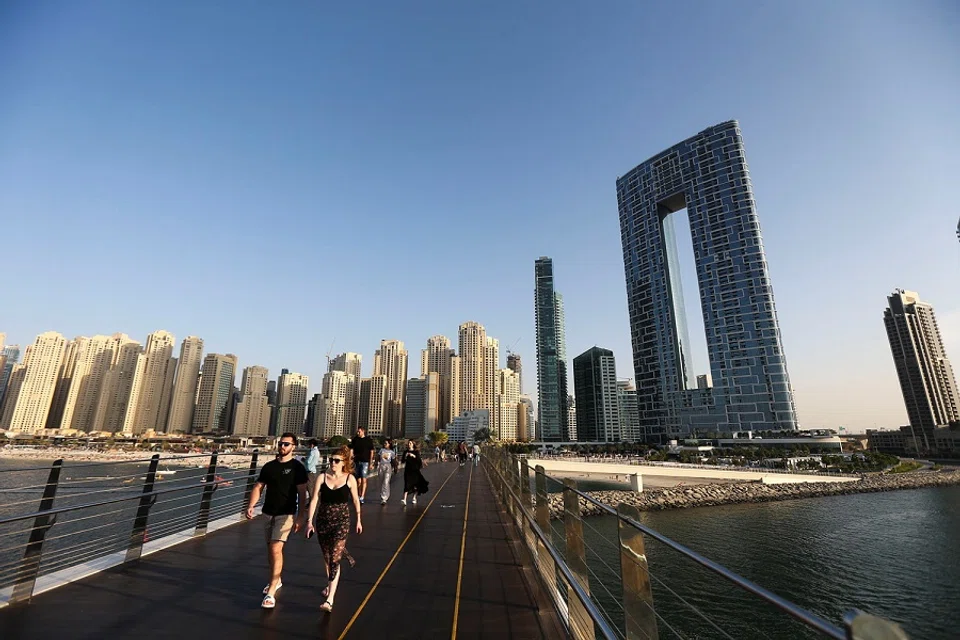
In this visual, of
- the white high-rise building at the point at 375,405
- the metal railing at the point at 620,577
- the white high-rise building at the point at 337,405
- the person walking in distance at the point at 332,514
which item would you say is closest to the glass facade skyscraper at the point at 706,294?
the white high-rise building at the point at 375,405

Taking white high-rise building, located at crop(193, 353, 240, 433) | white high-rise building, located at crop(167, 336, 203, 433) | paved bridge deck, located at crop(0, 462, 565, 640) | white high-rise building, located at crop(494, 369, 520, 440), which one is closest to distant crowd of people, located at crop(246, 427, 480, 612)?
paved bridge deck, located at crop(0, 462, 565, 640)

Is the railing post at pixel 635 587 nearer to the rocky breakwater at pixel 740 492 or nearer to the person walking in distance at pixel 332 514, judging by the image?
the person walking in distance at pixel 332 514

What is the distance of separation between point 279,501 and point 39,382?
592 feet

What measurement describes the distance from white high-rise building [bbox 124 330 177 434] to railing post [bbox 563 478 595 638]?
159 m

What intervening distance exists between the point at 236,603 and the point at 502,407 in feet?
559

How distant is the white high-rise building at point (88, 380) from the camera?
130750 millimetres

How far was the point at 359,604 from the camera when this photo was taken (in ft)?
16.2

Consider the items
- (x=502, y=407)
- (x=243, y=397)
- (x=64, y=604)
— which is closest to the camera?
(x=64, y=604)

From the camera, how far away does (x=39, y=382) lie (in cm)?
13175

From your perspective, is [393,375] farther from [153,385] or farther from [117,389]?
[117,389]

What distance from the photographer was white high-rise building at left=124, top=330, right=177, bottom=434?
130m

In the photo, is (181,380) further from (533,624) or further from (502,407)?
(533,624)

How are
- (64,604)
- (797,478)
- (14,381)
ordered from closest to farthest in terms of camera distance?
(64,604)
(797,478)
(14,381)

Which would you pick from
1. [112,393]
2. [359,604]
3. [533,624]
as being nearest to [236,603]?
[359,604]
